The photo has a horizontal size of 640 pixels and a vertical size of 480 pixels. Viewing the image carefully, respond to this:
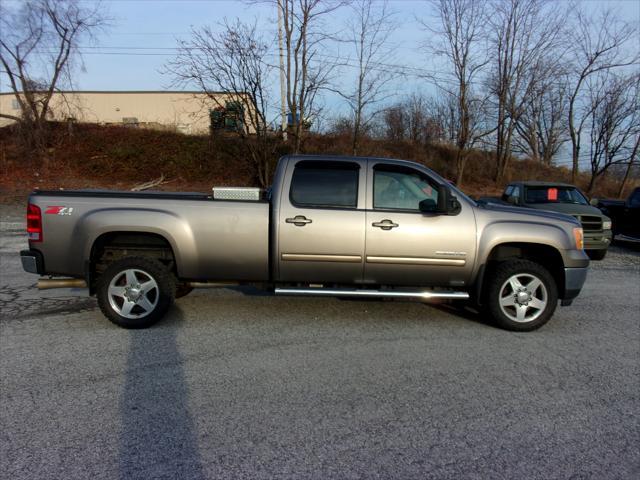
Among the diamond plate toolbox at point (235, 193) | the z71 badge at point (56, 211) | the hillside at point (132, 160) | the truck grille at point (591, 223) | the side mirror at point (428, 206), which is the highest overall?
the hillside at point (132, 160)

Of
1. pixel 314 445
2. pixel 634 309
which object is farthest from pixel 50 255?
pixel 634 309

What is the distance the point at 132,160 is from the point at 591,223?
20.4 meters

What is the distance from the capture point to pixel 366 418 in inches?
125

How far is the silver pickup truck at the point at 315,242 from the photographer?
4887 mm

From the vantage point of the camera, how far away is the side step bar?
195 inches

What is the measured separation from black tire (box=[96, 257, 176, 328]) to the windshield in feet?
31.1

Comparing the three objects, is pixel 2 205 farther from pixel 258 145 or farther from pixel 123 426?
pixel 123 426

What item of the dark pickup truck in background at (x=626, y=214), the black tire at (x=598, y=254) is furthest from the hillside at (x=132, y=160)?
the black tire at (x=598, y=254)

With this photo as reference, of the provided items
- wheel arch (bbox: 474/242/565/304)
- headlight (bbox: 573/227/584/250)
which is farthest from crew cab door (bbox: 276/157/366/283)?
headlight (bbox: 573/227/584/250)

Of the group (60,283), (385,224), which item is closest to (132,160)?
(60,283)

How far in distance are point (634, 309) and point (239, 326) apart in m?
5.43

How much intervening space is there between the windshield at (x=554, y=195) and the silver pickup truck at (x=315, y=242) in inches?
264

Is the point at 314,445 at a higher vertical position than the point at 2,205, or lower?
lower

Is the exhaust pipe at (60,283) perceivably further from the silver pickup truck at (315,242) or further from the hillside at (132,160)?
the hillside at (132,160)
